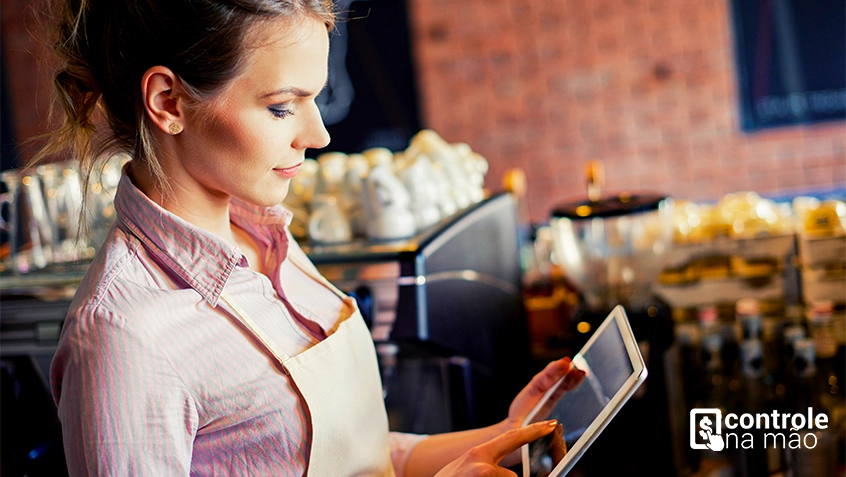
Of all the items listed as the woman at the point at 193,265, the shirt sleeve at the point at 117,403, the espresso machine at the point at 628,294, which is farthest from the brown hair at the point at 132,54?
the espresso machine at the point at 628,294

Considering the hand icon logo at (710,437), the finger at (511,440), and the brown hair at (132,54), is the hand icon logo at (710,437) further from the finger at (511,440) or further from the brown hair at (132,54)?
the brown hair at (132,54)

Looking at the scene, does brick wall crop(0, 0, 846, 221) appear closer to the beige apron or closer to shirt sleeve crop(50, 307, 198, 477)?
the beige apron

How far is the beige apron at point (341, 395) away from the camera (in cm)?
85

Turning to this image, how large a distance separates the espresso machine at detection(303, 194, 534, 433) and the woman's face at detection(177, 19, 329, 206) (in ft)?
1.92

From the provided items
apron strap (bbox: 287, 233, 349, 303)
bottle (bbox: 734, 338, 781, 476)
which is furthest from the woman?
bottle (bbox: 734, 338, 781, 476)

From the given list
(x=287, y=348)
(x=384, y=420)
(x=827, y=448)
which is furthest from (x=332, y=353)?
(x=827, y=448)

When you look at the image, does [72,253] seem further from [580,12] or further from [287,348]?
[580,12]

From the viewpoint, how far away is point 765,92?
Answer: 3.74 m

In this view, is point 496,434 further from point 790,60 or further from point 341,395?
point 790,60

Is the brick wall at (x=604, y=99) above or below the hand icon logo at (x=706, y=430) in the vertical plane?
above

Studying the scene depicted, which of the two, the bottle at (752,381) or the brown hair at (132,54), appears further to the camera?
the bottle at (752,381)

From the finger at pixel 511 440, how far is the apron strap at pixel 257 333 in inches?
9.2

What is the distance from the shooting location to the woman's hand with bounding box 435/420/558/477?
0.82 m

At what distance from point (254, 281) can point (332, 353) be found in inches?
4.9
